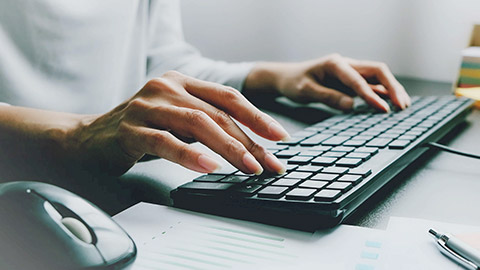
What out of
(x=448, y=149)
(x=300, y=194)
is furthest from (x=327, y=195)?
(x=448, y=149)

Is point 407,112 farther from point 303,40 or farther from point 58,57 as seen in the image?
point 303,40

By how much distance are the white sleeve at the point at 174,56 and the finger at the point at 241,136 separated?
1.55 ft

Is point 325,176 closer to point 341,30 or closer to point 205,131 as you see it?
point 205,131

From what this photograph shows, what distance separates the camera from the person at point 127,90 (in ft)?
1.71

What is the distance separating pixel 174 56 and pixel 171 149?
23.2 inches

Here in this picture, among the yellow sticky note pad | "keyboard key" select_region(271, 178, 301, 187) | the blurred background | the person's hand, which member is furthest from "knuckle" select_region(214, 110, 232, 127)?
the blurred background

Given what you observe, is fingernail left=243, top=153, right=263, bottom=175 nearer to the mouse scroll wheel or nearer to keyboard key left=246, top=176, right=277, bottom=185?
keyboard key left=246, top=176, right=277, bottom=185

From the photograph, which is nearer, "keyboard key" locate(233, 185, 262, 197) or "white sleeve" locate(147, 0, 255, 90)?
"keyboard key" locate(233, 185, 262, 197)

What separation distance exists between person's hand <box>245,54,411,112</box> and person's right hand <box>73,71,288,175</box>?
1.12ft

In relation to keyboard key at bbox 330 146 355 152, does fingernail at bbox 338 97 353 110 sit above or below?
below

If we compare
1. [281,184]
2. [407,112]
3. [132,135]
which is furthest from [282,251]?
[407,112]

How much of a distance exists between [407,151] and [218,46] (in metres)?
0.91

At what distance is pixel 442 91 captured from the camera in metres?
1.12

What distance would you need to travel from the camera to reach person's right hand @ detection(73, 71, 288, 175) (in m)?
0.49
